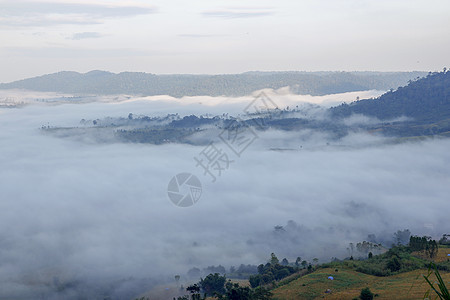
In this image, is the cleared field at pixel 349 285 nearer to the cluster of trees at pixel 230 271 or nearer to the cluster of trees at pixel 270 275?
the cluster of trees at pixel 270 275

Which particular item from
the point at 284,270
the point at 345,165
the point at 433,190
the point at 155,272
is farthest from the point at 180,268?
the point at 345,165

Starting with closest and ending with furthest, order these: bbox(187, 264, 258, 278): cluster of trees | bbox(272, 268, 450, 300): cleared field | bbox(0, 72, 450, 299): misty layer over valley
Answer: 1. bbox(272, 268, 450, 300): cleared field
2. bbox(187, 264, 258, 278): cluster of trees
3. bbox(0, 72, 450, 299): misty layer over valley

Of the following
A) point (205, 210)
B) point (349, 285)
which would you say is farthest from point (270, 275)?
point (205, 210)

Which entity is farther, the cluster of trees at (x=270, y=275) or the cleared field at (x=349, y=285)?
the cluster of trees at (x=270, y=275)

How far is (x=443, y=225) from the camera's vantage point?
103500 mm

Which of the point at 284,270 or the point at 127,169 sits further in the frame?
the point at 127,169

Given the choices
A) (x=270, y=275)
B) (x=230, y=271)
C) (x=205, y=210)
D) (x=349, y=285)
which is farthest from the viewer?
(x=205, y=210)

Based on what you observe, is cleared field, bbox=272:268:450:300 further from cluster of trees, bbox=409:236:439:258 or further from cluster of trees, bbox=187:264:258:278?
cluster of trees, bbox=187:264:258:278

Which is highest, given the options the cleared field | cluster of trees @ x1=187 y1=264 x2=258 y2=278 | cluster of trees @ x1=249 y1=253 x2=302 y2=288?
the cleared field

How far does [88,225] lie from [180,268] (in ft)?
130

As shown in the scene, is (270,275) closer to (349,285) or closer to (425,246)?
(349,285)

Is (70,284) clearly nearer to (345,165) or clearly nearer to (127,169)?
(127,169)

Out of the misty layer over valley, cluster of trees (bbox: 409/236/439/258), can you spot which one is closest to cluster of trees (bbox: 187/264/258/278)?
the misty layer over valley

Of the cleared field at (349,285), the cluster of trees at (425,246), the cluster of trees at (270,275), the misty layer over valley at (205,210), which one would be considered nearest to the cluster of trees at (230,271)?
the misty layer over valley at (205,210)
